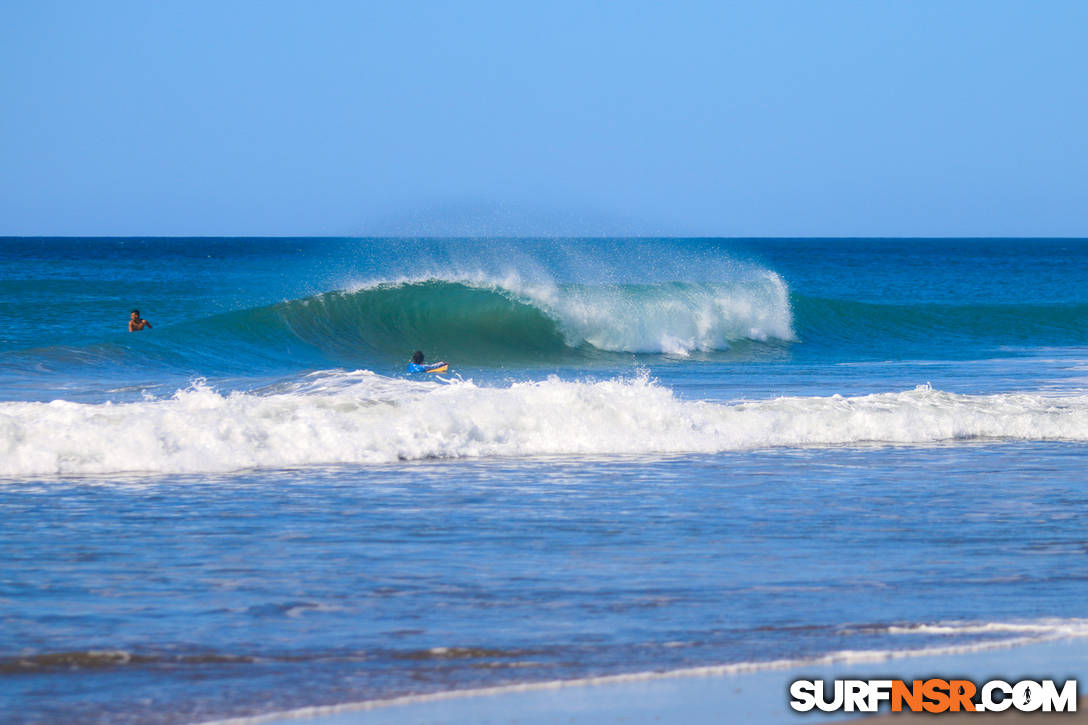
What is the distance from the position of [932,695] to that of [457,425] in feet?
20.4

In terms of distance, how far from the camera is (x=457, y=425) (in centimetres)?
985

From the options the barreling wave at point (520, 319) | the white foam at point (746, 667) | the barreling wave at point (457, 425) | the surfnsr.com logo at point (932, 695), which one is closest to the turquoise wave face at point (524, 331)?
the barreling wave at point (520, 319)

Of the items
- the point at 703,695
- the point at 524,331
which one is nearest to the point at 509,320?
the point at 524,331

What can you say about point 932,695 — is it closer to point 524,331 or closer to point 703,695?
point 703,695

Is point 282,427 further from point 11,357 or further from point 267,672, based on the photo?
point 11,357

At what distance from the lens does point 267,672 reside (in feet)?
13.9

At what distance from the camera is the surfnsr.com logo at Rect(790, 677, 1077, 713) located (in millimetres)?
3879


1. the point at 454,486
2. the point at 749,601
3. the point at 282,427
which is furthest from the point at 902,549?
the point at 282,427

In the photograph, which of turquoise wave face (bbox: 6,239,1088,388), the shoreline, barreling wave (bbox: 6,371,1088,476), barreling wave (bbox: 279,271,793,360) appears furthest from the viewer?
barreling wave (bbox: 279,271,793,360)

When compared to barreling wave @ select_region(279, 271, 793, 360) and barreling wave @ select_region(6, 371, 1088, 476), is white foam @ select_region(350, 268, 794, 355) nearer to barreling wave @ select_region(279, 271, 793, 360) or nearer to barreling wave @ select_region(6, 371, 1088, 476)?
barreling wave @ select_region(279, 271, 793, 360)

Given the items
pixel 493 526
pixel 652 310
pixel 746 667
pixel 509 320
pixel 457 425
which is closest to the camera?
pixel 746 667

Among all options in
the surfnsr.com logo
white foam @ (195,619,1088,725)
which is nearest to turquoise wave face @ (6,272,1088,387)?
white foam @ (195,619,1088,725)

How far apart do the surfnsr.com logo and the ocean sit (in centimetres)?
29

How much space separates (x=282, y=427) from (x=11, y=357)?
9210 millimetres
